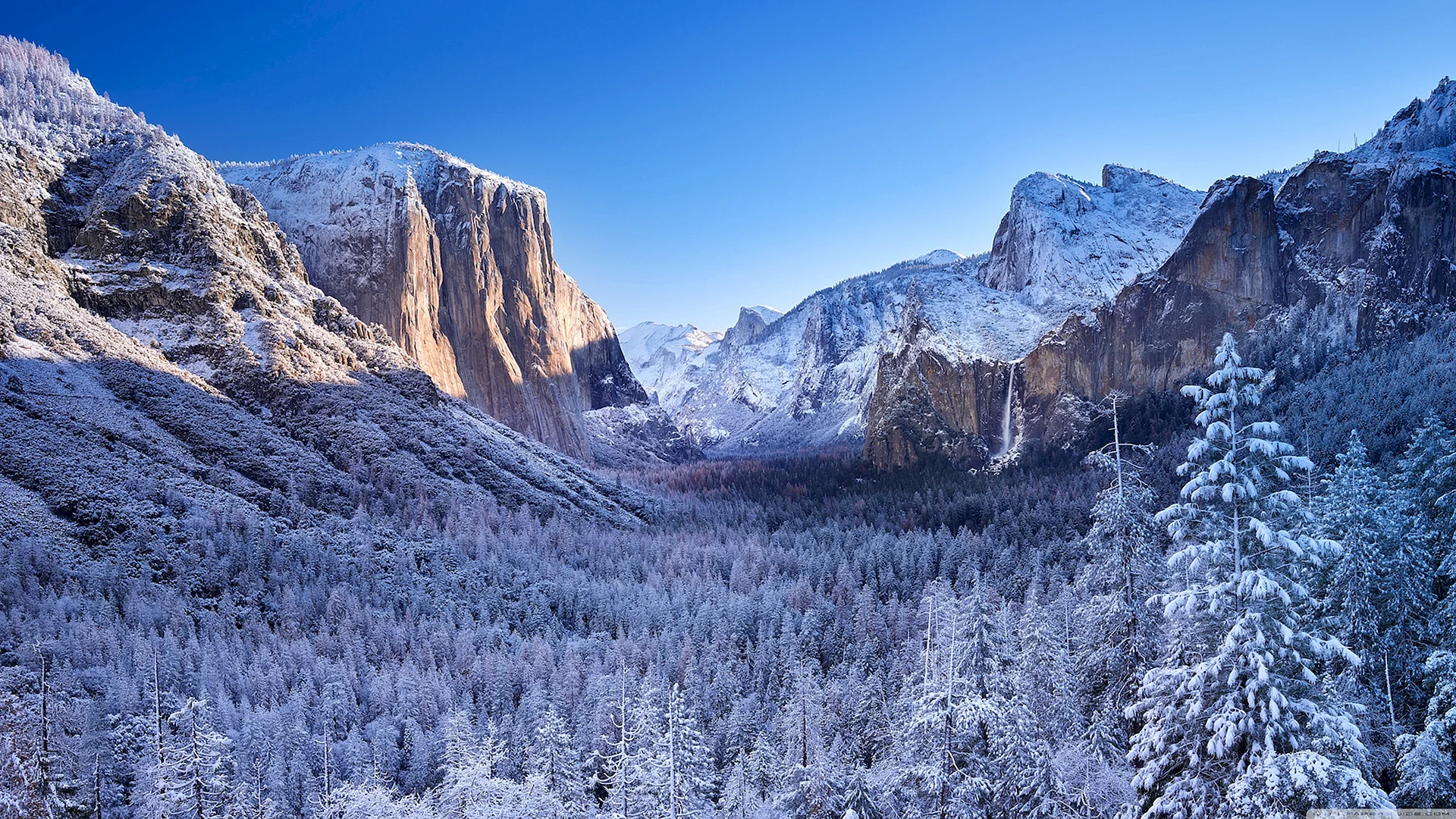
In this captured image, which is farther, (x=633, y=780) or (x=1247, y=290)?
→ (x=1247, y=290)

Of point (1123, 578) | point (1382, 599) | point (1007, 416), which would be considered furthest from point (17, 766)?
point (1007, 416)

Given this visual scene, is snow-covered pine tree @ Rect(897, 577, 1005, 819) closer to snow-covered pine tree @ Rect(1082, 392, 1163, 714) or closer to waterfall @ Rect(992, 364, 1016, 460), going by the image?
snow-covered pine tree @ Rect(1082, 392, 1163, 714)

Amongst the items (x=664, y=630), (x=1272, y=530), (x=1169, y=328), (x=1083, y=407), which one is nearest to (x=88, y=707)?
(x=664, y=630)

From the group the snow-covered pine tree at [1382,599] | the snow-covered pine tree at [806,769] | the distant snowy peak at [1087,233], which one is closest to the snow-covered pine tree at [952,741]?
the snow-covered pine tree at [806,769]

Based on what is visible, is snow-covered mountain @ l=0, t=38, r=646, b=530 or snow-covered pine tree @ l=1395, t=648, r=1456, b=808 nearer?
snow-covered pine tree @ l=1395, t=648, r=1456, b=808

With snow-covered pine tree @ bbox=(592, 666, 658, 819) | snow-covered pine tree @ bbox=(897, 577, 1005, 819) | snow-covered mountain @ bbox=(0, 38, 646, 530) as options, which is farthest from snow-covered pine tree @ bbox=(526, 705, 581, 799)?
snow-covered mountain @ bbox=(0, 38, 646, 530)

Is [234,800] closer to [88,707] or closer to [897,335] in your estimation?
[88,707]

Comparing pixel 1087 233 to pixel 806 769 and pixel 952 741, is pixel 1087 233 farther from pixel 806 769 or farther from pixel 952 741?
pixel 952 741
